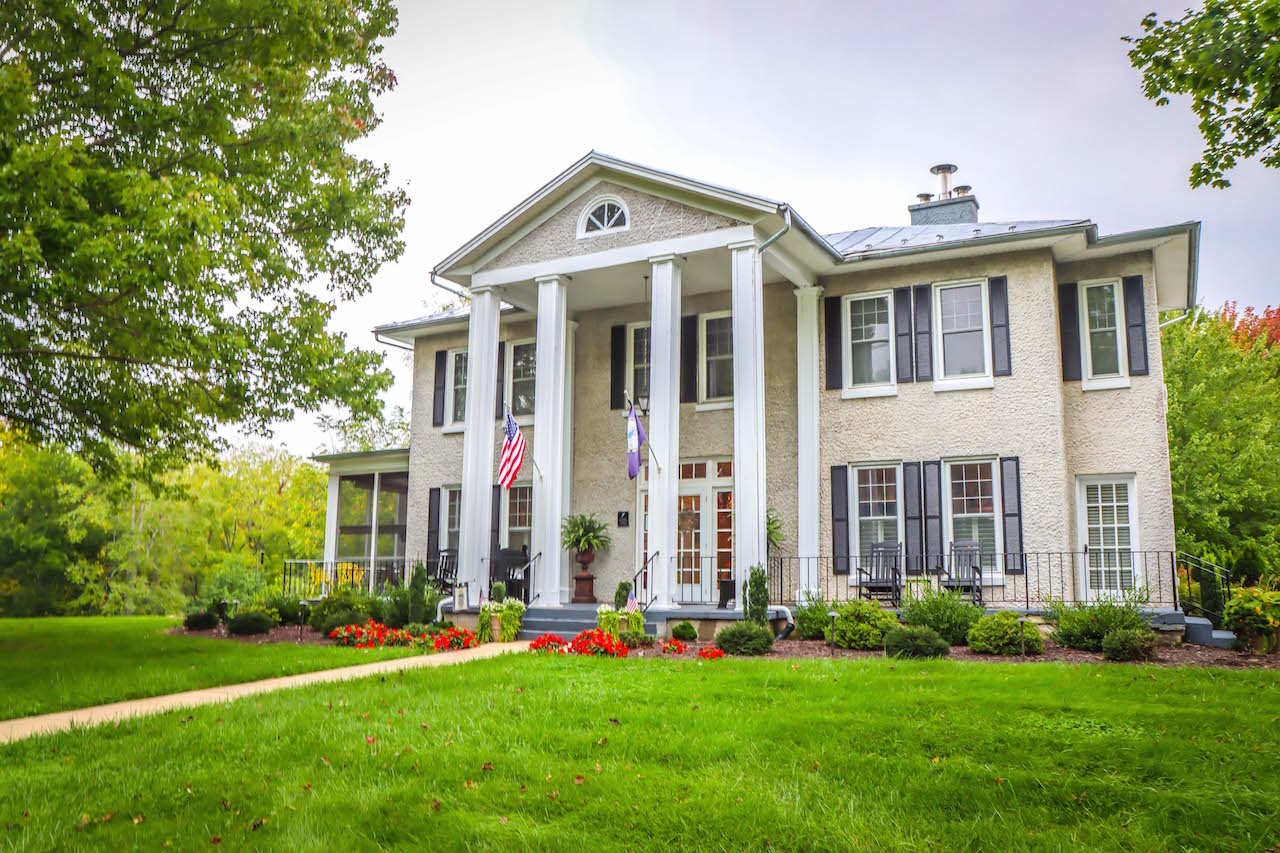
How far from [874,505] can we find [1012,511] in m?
2.08

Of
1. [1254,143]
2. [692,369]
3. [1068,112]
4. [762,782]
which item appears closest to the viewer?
[762,782]

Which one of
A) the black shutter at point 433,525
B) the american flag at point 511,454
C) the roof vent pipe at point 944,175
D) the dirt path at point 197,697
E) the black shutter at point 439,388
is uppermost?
the roof vent pipe at point 944,175

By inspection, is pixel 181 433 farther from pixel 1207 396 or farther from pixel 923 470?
pixel 1207 396

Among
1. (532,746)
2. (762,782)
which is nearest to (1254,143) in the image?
(762,782)

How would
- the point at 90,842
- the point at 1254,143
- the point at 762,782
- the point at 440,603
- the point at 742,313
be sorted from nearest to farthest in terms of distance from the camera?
the point at 90,842
the point at 762,782
the point at 1254,143
the point at 742,313
the point at 440,603

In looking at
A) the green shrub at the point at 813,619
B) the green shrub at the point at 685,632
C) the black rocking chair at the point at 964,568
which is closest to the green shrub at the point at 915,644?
the green shrub at the point at 813,619

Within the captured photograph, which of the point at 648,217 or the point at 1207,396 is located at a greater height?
the point at 648,217

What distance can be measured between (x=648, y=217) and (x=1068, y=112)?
9294mm

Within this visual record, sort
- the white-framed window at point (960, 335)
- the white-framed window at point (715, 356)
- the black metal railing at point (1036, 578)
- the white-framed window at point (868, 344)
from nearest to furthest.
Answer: the black metal railing at point (1036, 578) < the white-framed window at point (960, 335) < the white-framed window at point (868, 344) < the white-framed window at point (715, 356)

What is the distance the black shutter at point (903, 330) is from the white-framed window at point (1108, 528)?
3.00 meters

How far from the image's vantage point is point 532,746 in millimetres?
6301

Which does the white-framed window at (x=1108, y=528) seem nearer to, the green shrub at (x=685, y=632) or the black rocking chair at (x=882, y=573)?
the black rocking chair at (x=882, y=573)

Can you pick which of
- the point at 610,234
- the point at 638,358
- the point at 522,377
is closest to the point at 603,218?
the point at 610,234

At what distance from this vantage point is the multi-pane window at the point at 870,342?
15289 mm
